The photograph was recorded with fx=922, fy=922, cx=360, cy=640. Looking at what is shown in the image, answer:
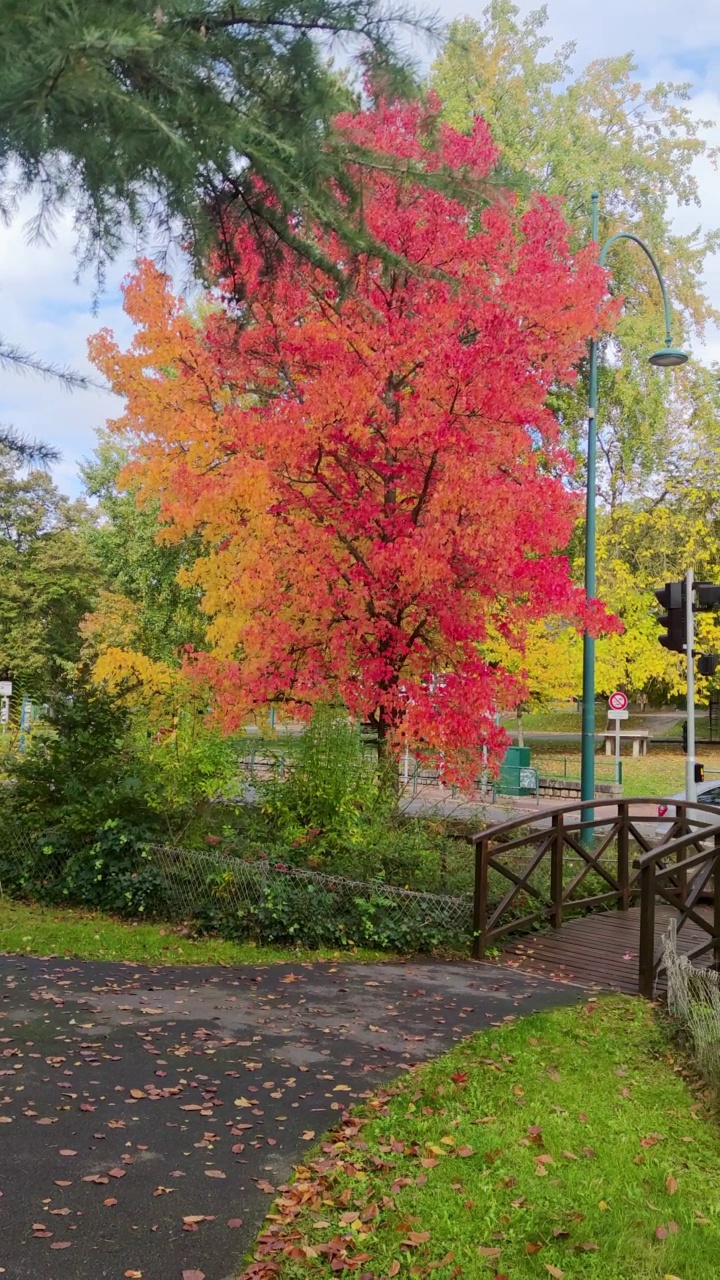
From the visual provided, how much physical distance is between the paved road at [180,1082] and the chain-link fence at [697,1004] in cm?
83

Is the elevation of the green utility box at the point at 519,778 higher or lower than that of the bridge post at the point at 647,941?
higher

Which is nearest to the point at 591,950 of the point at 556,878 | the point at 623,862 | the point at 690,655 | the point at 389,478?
the point at 556,878

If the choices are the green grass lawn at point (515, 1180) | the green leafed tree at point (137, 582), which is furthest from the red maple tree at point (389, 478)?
the green leafed tree at point (137, 582)

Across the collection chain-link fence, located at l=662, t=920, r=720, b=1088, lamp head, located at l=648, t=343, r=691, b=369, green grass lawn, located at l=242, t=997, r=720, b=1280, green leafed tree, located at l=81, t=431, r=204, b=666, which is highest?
lamp head, located at l=648, t=343, r=691, b=369

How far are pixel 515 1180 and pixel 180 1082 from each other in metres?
1.90

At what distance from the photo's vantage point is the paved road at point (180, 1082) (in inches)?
134

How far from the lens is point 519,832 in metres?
13.4

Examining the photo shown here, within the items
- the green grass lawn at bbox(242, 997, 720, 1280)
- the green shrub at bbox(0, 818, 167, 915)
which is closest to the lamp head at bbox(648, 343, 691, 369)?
the green shrub at bbox(0, 818, 167, 915)

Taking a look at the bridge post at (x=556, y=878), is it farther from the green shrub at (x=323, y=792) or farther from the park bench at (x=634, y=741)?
the park bench at (x=634, y=741)

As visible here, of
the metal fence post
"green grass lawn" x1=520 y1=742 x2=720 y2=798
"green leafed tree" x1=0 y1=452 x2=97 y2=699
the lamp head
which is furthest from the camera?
"green leafed tree" x1=0 y1=452 x2=97 y2=699

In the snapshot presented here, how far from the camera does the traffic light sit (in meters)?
11.5

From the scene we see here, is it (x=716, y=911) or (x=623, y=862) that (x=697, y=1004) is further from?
(x=623, y=862)

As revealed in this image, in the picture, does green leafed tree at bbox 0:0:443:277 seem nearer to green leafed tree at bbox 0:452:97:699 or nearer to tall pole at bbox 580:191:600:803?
tall pole at bbox 580:191:600:803

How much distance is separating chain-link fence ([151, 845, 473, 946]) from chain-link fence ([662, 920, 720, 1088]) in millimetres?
1994
